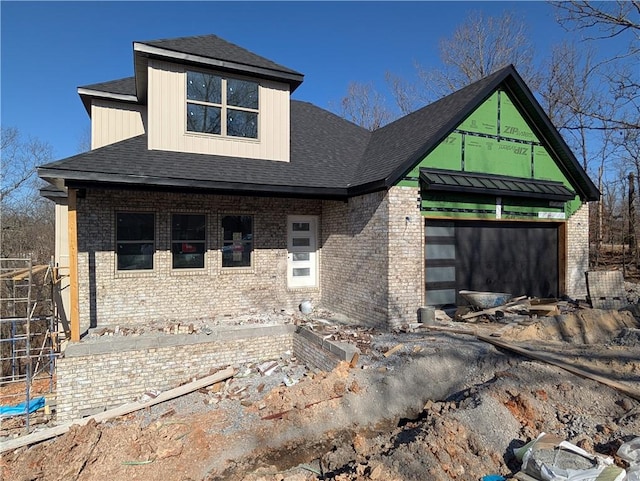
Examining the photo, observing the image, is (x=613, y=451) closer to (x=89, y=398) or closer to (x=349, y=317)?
(x=349, y=317)

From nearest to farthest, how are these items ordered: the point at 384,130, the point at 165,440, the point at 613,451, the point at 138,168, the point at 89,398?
1. the point at 613,451
2. the point at 165,440
3. the point at 89,398
4. the point at 138,168
5. the point at 384,130

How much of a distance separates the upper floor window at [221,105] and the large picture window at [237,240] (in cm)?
231

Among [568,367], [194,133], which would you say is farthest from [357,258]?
[194,133]

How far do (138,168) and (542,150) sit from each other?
1056 cm

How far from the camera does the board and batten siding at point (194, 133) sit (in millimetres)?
9406

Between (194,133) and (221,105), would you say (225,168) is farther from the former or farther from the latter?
(221,105)

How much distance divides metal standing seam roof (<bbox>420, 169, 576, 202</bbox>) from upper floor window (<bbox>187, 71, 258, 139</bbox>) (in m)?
4.96

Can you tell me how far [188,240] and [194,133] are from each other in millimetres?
2761

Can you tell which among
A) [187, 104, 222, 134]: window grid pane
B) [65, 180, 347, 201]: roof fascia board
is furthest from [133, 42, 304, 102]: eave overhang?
[65, 180, 347, 201]: roof fascia board

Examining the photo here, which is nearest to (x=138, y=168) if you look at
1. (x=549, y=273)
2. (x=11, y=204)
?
(x=549, y=273)

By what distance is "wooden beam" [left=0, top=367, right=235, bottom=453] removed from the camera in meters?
6.21

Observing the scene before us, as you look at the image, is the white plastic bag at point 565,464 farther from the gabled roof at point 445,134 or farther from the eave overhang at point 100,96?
the eave overhang at point 100,96

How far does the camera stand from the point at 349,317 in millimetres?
9961

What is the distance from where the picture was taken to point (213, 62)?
31.7 feet
